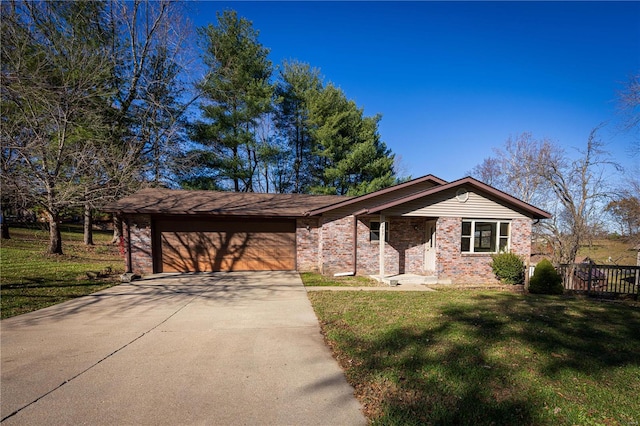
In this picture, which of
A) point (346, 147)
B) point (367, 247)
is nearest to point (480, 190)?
point (367, 247)

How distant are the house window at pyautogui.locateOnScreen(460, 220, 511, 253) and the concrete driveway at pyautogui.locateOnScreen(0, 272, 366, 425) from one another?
8.10 metres

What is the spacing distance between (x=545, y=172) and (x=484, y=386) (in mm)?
23363

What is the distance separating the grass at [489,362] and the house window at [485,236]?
5058 millimetres

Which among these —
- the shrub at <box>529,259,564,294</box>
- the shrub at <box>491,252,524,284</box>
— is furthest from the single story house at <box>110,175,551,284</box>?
the shrub at <box>529,259,564,294</box>

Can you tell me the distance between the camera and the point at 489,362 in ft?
12.9

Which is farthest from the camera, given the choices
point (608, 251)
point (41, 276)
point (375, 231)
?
point (608, 251)

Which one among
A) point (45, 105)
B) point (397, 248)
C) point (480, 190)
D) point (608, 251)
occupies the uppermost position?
point (45, 105)

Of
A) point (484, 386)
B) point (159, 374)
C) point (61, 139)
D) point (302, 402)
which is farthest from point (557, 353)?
point (61, 139)

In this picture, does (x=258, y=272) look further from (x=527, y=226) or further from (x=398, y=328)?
(x=527, y=226)

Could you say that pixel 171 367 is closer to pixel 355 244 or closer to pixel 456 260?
pixel 355 244

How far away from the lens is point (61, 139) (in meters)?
10.8

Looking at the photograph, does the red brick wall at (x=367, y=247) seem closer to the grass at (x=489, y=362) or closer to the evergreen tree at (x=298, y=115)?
the grass at (x=489, y=362)

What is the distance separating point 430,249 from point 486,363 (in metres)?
8.78

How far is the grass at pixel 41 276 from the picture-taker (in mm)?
7184
